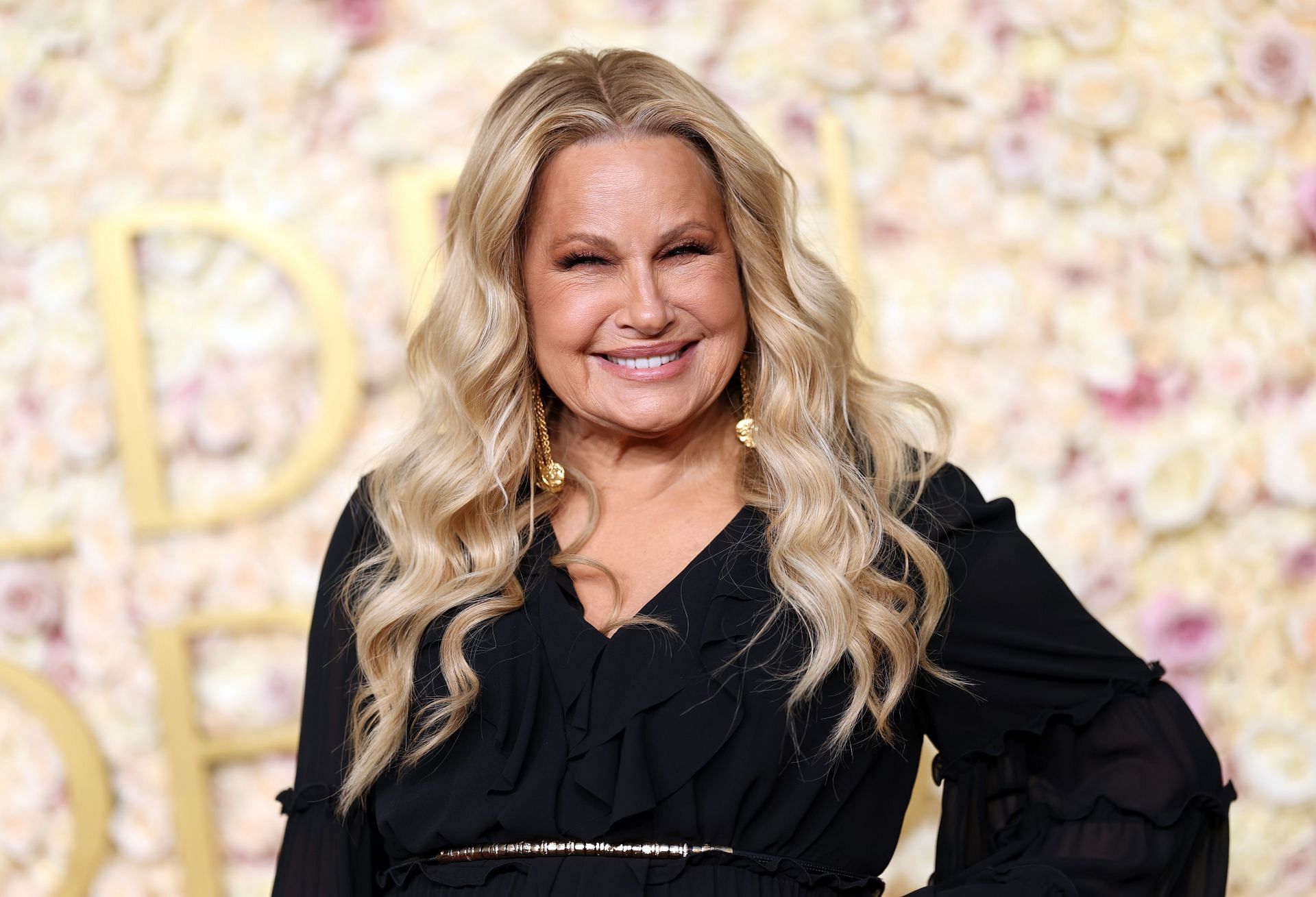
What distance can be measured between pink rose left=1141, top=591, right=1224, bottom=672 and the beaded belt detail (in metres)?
1.44

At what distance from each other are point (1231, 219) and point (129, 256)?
236 centimetres

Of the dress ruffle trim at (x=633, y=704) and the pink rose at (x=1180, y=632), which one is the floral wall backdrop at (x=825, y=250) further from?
the dress ruffle trim at (x=633, y=704)

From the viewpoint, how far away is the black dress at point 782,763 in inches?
70.9

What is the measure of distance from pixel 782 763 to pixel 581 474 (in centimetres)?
54

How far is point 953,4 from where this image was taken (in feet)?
9.85

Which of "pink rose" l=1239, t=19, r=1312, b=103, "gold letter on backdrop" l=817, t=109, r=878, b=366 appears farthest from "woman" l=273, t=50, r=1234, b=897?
"pink rose" l=1239, t=19, r=1312, b=103

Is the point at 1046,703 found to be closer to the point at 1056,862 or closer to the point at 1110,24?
the point at 1056,862

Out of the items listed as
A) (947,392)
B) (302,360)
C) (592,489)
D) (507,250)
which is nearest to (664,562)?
(592,489)

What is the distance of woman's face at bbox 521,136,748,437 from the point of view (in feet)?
6.28

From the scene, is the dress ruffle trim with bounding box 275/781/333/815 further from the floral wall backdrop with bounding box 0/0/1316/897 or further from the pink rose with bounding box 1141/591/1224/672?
the pink rose with bounding box 1141/591/1224/672

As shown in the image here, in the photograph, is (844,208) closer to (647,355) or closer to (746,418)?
(746,418)

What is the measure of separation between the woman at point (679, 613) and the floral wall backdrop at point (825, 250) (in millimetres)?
956

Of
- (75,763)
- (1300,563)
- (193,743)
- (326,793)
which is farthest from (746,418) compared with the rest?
(75,763)

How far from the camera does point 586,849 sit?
5.98 feet
